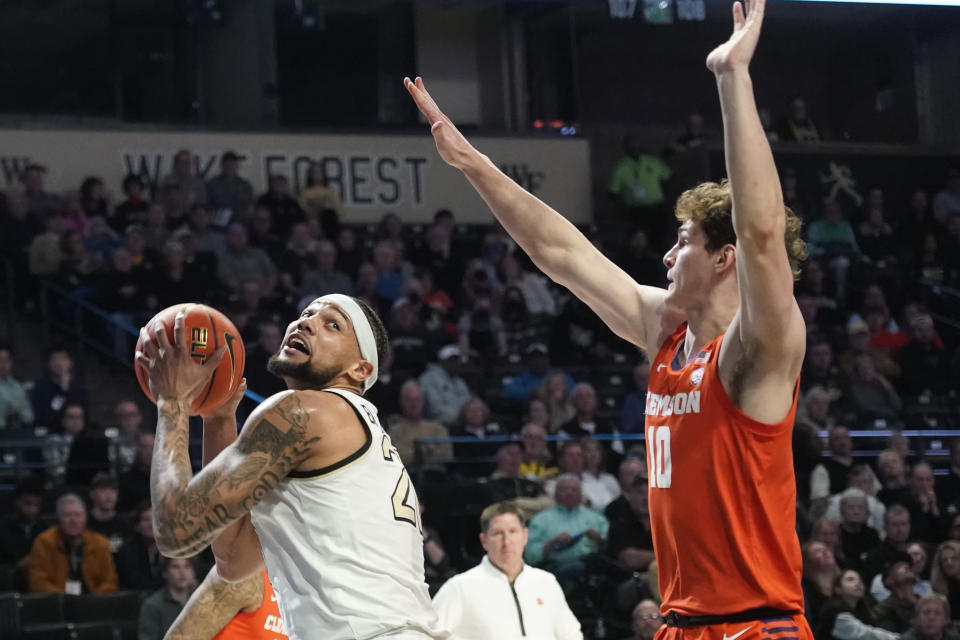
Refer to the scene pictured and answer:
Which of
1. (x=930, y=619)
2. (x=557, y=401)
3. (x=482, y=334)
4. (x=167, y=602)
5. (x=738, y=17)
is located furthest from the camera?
(x=482, y=334)

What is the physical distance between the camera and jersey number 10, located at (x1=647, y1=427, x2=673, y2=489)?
371cm

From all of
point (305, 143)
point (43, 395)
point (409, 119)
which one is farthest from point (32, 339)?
point (409, 119)

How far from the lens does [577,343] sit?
15.2 m

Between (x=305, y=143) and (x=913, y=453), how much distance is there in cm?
870

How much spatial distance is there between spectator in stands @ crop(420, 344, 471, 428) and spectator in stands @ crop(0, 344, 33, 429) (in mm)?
3528

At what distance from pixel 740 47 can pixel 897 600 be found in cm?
815

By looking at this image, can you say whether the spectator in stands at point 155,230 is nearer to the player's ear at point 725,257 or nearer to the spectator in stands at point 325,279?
the spectator in stands at point 325,279

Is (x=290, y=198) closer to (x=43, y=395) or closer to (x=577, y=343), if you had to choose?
(x=577, y=343)

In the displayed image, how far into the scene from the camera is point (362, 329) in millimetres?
4270

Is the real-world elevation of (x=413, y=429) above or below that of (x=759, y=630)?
below

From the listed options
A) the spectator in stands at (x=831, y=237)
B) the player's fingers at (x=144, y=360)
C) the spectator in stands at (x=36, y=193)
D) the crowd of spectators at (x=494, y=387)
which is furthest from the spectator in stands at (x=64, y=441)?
the spectator in stands at (x=831, y=237)

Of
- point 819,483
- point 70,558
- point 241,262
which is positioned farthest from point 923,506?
point 241,262

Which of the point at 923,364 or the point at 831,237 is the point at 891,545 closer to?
the point at 923,364

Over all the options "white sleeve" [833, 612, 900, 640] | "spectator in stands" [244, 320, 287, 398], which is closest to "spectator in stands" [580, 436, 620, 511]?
"white sleeve" [833, 612, 900, 640]
